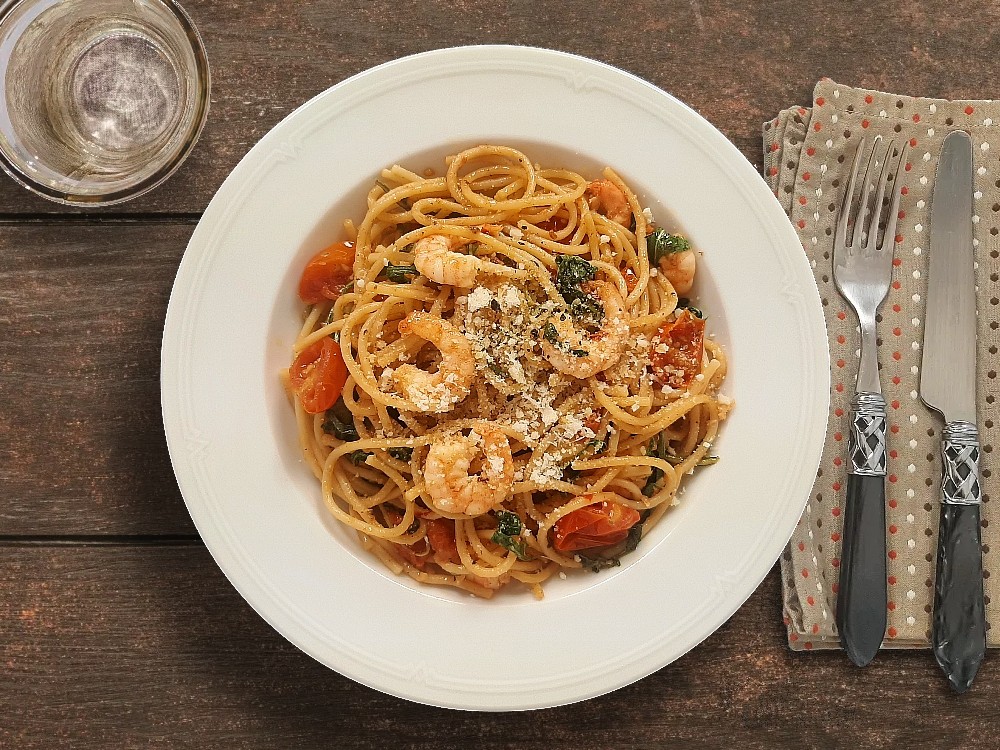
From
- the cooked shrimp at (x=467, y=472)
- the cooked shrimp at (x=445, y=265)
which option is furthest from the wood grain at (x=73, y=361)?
the cooked shrimp at (x=467, y=472)

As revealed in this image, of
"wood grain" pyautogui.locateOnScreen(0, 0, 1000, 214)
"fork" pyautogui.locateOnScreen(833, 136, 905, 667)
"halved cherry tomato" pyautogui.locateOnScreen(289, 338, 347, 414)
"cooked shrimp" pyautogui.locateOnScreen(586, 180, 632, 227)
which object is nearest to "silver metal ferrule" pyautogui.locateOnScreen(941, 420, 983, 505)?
"fork" pyautogui.locateOnScreen(833, 136, 905, 667)

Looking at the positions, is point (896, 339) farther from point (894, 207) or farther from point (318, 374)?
point (318, 374)

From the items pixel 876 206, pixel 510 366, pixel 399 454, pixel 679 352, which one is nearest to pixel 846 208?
pixel 876 206

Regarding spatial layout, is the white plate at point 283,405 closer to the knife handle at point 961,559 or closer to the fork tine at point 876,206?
the fork tine at point 876,206

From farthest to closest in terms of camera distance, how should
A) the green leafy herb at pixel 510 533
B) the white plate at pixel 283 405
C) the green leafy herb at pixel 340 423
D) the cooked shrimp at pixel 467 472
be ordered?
1. the green leafy herb at pixel 340 423
2. the green leafy herb at pixel 510 533
3. the white plate at pixel 283 405
4. the cooked shrimp at pixel 467 472

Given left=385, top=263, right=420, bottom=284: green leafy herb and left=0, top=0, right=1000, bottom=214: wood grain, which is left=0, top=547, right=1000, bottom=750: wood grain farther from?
left=0, top=0, right=1000, bottom=214: wood grain
